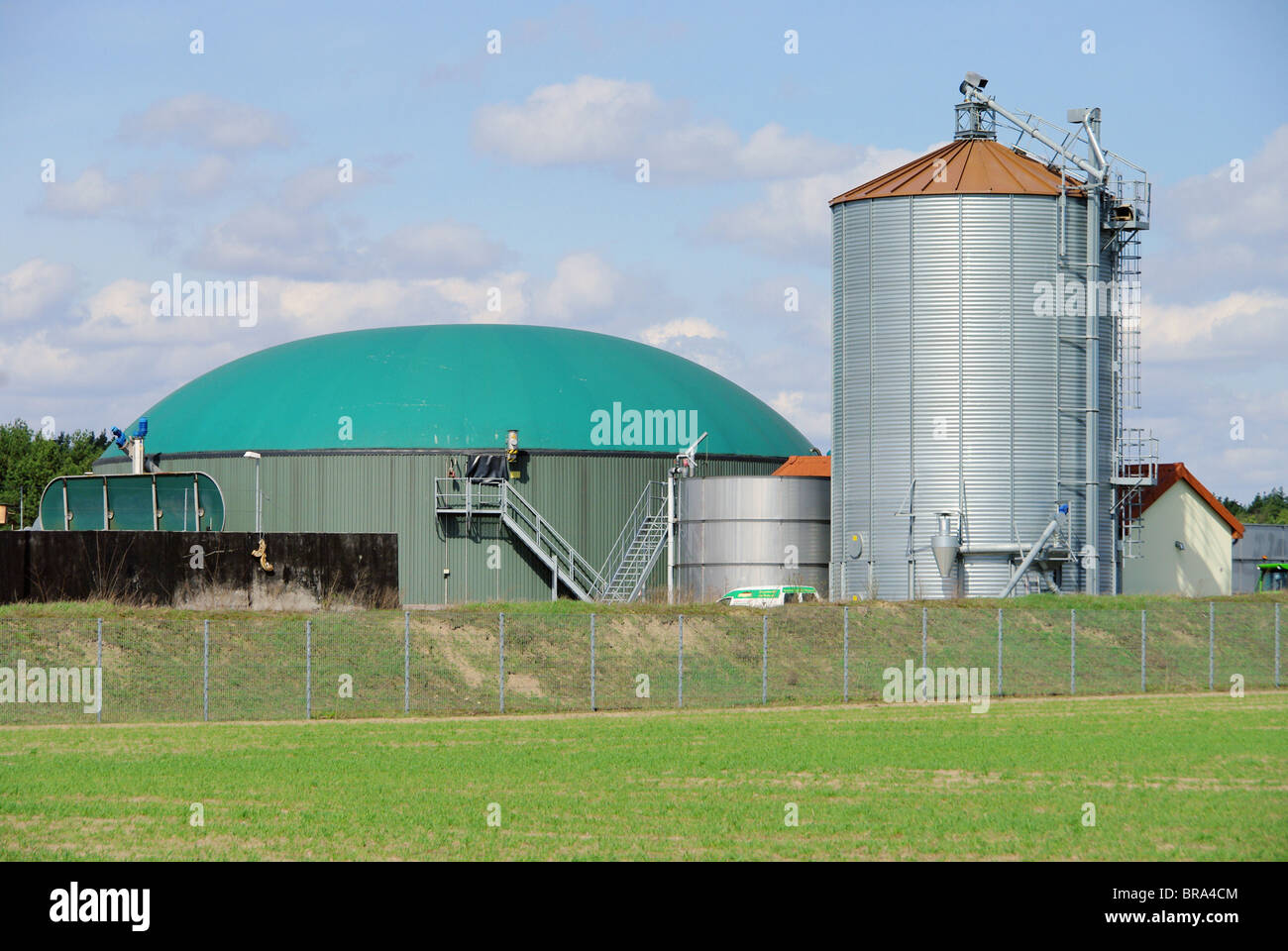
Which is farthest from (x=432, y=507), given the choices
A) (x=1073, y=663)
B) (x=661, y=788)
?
(x=661, y=788)

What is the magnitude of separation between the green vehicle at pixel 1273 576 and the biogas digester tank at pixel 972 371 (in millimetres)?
23341

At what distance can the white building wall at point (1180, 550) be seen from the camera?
2259 inches

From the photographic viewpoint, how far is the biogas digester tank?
49531 millimetres

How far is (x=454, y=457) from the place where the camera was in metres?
61.6

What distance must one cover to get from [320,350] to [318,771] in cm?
4774

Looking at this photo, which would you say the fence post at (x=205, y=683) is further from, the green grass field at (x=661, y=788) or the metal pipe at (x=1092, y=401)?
the metal pipe at (x=1092, y=401)

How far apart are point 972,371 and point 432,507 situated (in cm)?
2260

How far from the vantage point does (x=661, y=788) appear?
880 inches

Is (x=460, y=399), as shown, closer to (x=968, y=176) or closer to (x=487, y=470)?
(x=487, y=470)

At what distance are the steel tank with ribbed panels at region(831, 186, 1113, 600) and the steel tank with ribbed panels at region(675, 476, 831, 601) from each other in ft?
17.3

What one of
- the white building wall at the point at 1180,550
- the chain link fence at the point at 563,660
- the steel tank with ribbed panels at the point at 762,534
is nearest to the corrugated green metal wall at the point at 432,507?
the steel tank with ribbed panels at the point at 762,534

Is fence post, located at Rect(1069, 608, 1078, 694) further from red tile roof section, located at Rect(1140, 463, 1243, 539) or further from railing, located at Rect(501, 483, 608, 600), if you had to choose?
railing, located at Rect(501, 483, 608, 600)

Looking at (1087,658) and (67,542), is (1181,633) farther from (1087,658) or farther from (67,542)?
(67,542)
